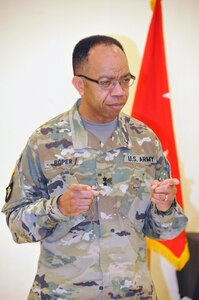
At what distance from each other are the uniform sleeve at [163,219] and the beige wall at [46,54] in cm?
104

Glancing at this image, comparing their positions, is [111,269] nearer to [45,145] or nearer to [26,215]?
[26,215]

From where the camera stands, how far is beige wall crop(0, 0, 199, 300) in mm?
2072

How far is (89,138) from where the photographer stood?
123cm

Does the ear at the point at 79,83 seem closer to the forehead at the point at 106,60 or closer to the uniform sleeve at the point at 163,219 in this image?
the forehead at the point at 106,60

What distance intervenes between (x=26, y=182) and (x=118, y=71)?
438 mm

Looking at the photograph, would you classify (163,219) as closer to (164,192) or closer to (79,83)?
(164,192)

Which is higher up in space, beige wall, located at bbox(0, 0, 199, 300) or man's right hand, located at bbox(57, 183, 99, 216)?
beige wall, located at bbox(0, 0, 199, 300)

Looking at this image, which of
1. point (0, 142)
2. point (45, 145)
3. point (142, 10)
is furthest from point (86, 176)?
point (142, 10)

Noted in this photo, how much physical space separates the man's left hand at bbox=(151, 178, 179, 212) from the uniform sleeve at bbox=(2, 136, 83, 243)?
24cm

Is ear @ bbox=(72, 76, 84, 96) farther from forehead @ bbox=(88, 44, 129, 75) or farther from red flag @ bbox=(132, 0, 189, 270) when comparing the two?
red flag @ bbox=(132, 0, 189, 270)

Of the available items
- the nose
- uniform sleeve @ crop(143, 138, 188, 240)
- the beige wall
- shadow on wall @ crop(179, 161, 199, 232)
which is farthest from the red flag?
the nose

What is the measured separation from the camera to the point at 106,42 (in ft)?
3.92

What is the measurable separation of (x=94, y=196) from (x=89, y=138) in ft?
0.70

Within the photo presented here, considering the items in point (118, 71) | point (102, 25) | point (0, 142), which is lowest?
point (0, 142)
